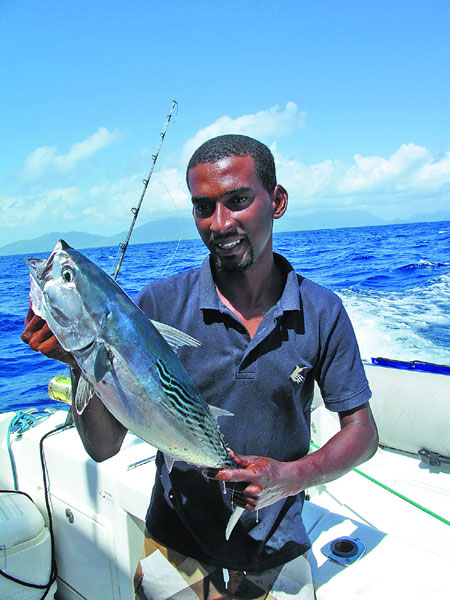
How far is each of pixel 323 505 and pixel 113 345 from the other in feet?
8.03

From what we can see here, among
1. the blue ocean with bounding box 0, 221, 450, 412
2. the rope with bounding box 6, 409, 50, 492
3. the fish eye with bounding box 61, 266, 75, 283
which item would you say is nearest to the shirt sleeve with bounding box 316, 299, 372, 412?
the fish eye with bounding box 61, 266, 75, 283

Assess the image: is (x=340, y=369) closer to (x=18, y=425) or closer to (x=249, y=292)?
(x=249, y=292)

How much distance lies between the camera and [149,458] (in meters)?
2.72

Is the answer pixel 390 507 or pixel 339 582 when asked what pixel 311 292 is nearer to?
pixel 339 582

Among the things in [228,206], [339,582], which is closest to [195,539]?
[339,582]

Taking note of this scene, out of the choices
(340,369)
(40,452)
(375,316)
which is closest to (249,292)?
(340,369)

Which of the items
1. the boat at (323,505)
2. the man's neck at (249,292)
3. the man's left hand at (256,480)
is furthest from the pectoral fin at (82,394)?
the boat at (323,505)

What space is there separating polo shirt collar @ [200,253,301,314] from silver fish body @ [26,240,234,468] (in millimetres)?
439

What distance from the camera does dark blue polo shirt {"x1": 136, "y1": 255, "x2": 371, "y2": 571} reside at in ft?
5.45

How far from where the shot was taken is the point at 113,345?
1260 mm

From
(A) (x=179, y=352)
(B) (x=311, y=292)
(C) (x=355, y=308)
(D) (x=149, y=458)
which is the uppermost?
(B) (x=311, y=292)

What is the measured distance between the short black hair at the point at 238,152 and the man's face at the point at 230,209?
0.03m

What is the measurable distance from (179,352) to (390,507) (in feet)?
7.72

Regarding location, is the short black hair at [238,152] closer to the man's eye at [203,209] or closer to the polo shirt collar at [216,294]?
the man's eye at [203,209]
